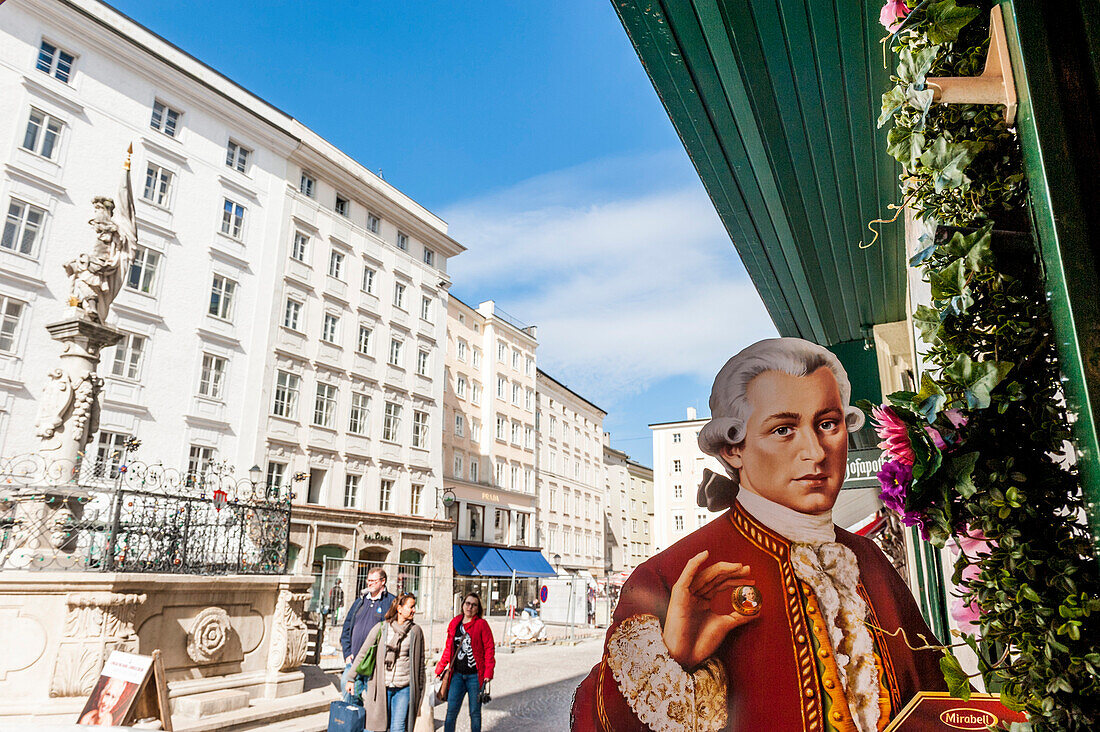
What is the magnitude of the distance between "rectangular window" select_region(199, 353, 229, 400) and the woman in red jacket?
17.1m

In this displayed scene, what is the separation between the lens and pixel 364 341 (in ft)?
88.9

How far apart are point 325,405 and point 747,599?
2381 centimetres

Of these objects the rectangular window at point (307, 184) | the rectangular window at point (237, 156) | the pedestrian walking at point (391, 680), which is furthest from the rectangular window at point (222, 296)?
the pedestrian walking at point (391, 680)

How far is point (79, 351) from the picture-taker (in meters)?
8.11

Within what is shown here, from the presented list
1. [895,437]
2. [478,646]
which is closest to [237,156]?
[478,646]

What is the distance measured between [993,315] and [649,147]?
3717 mm

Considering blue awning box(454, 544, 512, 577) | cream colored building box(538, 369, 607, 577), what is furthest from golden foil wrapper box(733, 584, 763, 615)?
cream colored building box(538, 369, 607, 577)

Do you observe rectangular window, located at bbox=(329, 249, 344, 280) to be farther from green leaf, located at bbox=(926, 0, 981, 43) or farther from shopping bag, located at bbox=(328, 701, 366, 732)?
green leaf, located at bbox=(926, 0, 981, 43)

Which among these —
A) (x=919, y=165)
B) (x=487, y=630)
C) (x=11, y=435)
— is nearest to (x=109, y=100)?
(x=11, y=435)

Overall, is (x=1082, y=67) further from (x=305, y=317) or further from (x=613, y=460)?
(x=613, y=460)

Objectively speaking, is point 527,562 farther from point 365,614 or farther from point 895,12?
point 895,12

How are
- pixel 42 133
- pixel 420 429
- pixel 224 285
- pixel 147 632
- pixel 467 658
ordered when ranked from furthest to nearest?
pixel 420 429 → pixel 224 285 → pixel 42 133 → pixel 147 632 → pixel 467 658

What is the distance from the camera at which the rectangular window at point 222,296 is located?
2209cm

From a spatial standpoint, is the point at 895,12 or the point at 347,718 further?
the point at 347,718
